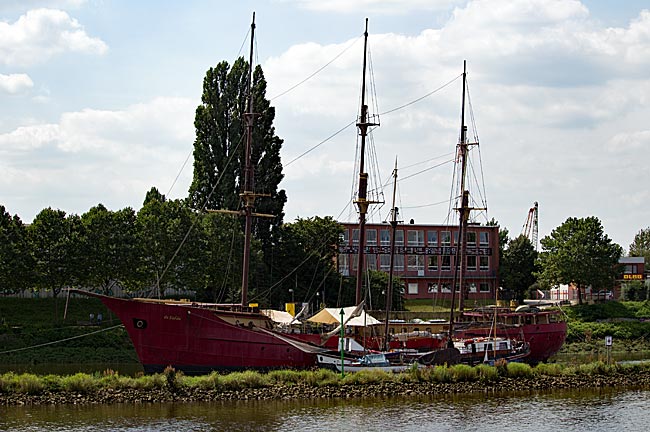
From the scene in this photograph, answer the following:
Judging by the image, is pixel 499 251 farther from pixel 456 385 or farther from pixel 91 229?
pixel 456 385

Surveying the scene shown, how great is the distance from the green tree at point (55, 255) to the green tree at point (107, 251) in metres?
0.86

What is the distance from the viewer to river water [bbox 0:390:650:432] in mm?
38875

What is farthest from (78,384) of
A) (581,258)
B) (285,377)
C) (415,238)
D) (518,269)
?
(518,269)

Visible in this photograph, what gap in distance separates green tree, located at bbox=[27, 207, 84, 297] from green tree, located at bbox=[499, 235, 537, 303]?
5547cm

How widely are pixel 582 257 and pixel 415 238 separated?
2330cm

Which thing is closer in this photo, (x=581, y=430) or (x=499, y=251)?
(x=581, y=430)

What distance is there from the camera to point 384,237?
117000 mm

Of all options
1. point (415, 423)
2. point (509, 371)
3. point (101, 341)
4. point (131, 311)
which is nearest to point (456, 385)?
point (509, 371)

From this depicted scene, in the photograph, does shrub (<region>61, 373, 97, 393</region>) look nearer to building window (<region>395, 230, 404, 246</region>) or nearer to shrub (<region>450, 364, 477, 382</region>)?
shrub (<region>450, 364, 477, 382</region>)

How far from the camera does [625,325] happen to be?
91.6m

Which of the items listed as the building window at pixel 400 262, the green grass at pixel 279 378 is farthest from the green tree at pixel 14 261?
the building window at pixel 400 262

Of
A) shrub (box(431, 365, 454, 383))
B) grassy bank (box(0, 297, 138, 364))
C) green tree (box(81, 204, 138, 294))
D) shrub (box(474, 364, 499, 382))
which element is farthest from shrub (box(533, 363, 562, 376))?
green tree (box(81, 204, 138, 294))

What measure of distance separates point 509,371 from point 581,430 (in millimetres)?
13537

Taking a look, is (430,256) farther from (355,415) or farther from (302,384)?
→ (355,415)
